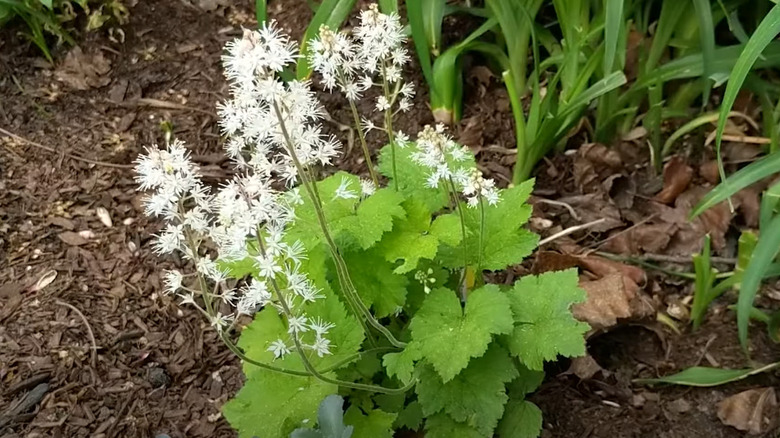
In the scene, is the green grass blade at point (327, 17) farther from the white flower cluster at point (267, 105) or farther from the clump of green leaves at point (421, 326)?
the white flower cluster at point (267, 105)

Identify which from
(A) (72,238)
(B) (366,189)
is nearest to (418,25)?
(B) (366,189)

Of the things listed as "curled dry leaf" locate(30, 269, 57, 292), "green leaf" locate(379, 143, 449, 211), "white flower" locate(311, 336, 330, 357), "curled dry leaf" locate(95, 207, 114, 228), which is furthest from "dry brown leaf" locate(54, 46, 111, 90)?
"white flower" locate(311, 336, 330, 357)

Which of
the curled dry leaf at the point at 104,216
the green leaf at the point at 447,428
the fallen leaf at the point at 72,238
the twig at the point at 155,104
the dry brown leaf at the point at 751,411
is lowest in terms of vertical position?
the dry brown leaf at the point at 751,411

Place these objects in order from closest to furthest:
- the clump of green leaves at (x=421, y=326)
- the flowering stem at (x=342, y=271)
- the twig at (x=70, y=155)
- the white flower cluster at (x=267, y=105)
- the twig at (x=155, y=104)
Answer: the white flower cluster at (x=267, y=105) → the flowering stem at (x=342, y=271) → the clump of green leaves at (x=421, y=326) → the twig at (x=70, y=155) → the twig at (x=155, y=104)

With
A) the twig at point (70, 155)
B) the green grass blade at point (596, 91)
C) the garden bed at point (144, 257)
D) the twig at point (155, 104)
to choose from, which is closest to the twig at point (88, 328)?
the garden bed at point (144, 257)

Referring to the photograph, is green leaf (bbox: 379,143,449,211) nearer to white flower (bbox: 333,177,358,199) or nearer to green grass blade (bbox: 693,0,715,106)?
white flower (bbox: 333,177,358,199)

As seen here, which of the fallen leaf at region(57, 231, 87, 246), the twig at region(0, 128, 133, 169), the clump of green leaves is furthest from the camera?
the twig at region(0, 128, 133, 169)

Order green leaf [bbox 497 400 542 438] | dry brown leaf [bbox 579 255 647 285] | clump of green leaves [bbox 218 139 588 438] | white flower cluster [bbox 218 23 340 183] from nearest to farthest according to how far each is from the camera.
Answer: white flower cluster [bbox 218 23 340 183], clump of green leaves [bbox 218 139 588 438], green leaf [bbox 497 400 542 438], dry brown leaf [bbox 579 255 647 285]
